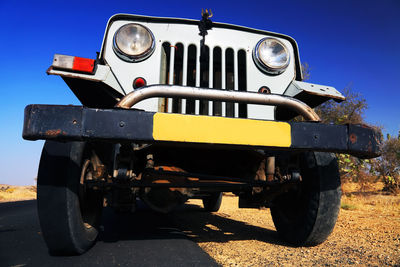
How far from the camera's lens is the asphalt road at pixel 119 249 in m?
1.90

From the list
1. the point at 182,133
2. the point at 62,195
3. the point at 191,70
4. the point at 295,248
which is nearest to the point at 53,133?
the point at 62,195

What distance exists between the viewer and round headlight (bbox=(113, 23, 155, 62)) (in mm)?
2170

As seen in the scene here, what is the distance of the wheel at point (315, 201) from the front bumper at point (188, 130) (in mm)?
580

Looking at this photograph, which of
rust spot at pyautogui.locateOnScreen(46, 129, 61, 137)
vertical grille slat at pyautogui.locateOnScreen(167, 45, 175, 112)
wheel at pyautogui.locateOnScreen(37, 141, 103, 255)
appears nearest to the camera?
rust spot at pyautogui.locateOnScreen(46, 129, 61, 137)

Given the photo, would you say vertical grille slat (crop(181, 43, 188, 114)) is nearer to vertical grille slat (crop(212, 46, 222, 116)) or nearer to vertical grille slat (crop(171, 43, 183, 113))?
vertical grille slat (crop(171, 43, 183, 113))

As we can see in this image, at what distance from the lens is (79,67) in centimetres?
194

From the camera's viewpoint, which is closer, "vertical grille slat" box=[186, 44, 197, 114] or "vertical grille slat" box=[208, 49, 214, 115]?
"vertical grille slat" box=[208, 49, 214, 115]

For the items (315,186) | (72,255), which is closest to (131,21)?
(72,255)

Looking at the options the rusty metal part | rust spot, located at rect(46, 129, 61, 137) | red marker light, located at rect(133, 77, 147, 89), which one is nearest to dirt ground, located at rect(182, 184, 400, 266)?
the rusty metal part

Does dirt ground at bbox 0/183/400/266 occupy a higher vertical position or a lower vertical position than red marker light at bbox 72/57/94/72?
lower

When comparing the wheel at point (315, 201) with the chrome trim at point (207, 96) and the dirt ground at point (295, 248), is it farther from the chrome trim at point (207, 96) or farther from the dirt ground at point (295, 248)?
the chrome trim at point (207, 96)

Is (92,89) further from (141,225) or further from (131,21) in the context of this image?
(141,225)

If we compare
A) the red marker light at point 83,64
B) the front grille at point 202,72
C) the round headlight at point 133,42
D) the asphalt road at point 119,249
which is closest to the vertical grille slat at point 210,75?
the front grille at point 202,72

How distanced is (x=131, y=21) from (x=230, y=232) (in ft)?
7.78
